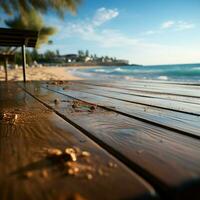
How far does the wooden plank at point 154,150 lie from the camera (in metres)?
0.40

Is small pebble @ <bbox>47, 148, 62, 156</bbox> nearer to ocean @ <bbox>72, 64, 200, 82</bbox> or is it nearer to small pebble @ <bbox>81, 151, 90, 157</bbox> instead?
small pebble @ <bbox>81, 151, 90, 157</bbox>

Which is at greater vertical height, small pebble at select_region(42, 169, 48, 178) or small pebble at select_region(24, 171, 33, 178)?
small pebble at select_region(24, 171, 33, 178)

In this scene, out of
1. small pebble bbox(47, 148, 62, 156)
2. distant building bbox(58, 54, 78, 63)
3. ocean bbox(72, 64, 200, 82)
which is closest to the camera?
small pebble bbox(47, 148, 62, 156)

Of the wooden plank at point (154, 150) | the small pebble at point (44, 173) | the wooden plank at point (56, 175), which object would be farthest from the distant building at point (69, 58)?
the small pebble at point (44, 173)

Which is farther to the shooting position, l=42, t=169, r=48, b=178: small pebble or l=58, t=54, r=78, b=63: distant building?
l=58, t=54, r=78, b=63: distant building

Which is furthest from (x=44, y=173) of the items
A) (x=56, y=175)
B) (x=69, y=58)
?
(x=69, y=58)

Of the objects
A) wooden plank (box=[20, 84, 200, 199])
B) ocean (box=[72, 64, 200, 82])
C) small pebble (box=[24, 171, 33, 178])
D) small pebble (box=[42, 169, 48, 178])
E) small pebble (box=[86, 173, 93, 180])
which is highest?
small pebble (box=[24, 171, 33, 178])

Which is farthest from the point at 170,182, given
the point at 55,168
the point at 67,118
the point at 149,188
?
the point at 67,118

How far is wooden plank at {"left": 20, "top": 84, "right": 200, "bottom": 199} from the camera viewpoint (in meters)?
0.40

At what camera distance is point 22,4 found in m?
4.75

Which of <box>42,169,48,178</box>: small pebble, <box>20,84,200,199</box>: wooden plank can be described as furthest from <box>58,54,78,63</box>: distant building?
<box>42,169,48,178</box>: small pebble

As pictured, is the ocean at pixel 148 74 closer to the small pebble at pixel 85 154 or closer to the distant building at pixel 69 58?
the small pebble at pixel 85 154

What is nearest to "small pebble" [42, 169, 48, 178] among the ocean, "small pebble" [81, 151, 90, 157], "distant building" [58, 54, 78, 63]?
"small pebble" [81, 151, 90, 157]

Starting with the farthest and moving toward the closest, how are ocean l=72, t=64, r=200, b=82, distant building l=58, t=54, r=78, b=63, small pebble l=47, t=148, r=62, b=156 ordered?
distant building l=58, t=54, r=78, b=63, ocean l=72, t=64, r=200, b=82, small pebble l=47, t=148, r=62, b=156
